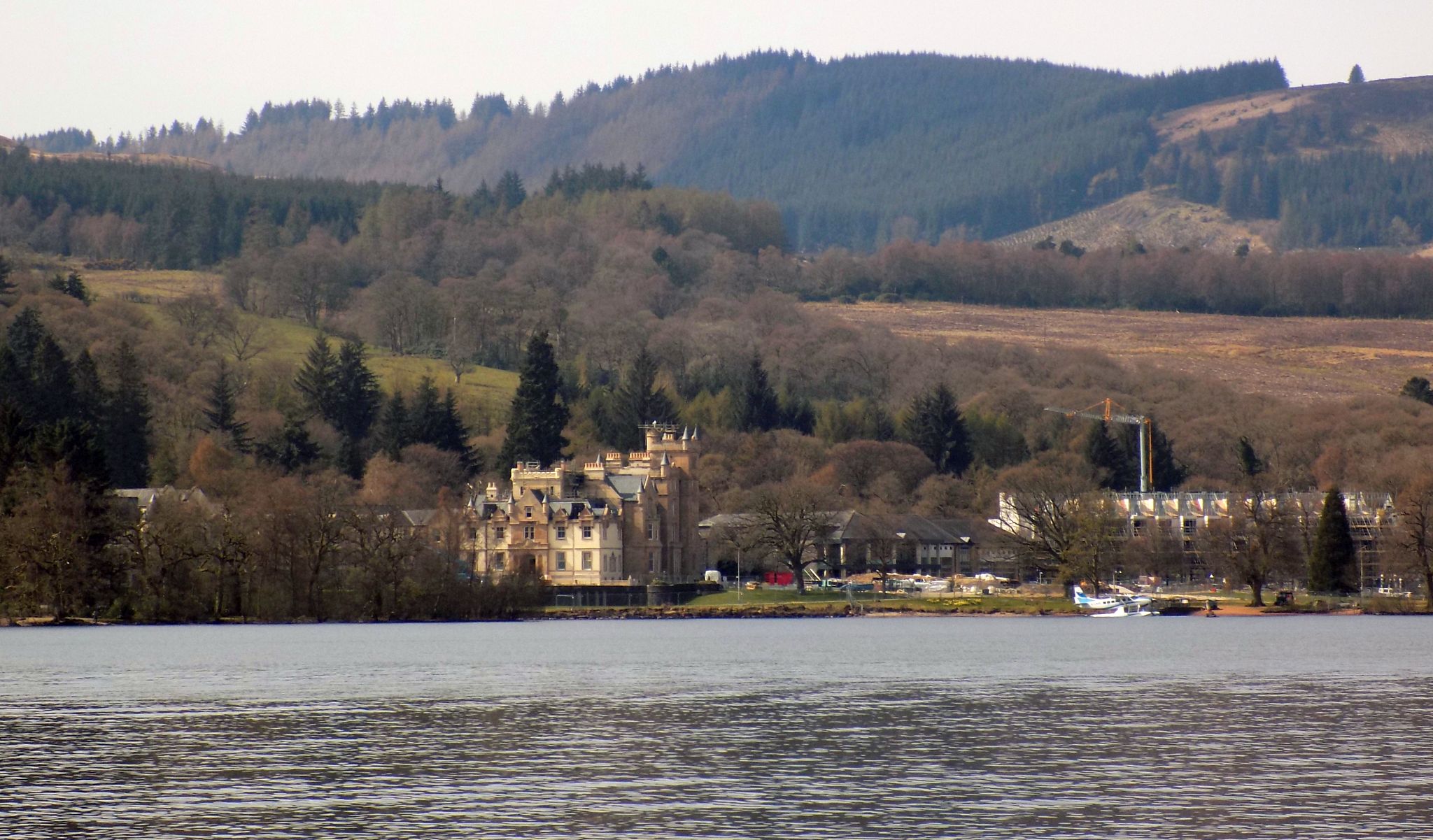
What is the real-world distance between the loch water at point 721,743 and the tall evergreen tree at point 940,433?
95.1 meters

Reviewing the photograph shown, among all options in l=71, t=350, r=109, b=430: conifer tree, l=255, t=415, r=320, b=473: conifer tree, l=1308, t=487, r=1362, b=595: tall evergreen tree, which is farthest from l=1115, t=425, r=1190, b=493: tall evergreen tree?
l=71, t=350, r=109, b=430: conifer tree

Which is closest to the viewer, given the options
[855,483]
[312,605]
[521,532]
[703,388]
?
[312,605]

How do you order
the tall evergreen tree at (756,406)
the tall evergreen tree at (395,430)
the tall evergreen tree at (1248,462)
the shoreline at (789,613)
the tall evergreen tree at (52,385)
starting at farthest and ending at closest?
the tall evergreen tree at (756,406)
the tall evergreen tree at (1248,462)
the tall evergreen tree at (395,430)
the tall evergreen tree at (52,385)
the shoreline at (789,613)

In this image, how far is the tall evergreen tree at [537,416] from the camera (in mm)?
160125

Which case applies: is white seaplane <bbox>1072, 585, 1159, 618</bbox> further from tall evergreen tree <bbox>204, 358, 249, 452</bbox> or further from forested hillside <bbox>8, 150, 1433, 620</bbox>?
tall evergreen tree <bbox>204, 358, 249, 452</bbox>

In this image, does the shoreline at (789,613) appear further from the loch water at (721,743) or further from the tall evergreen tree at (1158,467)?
the tall evergreen tree at (1158,467)

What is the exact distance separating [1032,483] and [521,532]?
38275 millimetres

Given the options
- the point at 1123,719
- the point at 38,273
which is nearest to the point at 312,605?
the point at 1123,719

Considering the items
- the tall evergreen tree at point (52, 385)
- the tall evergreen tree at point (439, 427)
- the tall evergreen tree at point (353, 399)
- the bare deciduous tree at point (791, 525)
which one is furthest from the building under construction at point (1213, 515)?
the tall evergreen tree at point (52, 385)

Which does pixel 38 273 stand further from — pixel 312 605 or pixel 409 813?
pixel 409 813

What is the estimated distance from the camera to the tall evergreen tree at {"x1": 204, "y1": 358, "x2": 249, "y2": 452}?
155m

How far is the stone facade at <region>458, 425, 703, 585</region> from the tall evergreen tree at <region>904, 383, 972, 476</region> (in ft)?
103

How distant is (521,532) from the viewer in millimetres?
139625

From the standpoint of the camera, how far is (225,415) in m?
159
